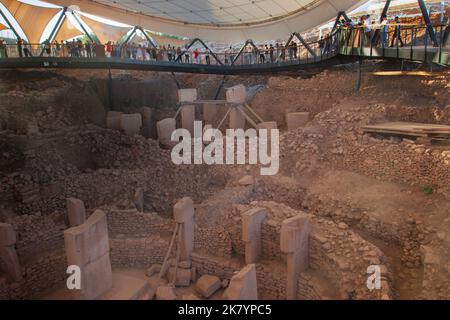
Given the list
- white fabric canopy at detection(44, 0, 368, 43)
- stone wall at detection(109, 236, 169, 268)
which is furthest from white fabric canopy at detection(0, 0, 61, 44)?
stone wall at detection(109, 236, 169, 268)

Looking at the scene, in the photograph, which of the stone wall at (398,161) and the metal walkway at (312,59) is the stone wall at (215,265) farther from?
the metal walkway at (312,59)

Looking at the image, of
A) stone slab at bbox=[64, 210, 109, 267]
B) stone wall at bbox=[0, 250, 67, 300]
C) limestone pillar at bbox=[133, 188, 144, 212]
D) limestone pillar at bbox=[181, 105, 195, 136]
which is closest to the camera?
stone slab at bbox=[64, 210, 109, 267]

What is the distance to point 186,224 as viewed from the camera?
9.32m

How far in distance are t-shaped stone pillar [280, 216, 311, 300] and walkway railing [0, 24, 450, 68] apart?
4.95m

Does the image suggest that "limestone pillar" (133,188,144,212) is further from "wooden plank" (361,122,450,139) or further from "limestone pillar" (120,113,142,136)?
"wooden plank" (361,122,450,139)

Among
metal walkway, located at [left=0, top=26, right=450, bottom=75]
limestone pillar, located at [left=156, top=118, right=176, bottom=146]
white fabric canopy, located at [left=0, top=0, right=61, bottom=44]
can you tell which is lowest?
limestone pillar, located at [left=156, top=118, right=176, bottom=146]

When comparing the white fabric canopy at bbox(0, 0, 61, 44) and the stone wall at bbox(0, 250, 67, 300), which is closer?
the stone wall at bbox(0, 250, 67, 300)

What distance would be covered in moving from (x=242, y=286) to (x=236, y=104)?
1171cm

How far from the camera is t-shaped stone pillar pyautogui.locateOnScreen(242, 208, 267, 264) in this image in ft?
28.0

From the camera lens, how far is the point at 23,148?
12.8 metres

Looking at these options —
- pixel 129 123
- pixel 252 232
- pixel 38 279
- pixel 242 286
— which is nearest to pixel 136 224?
pixel 38 279

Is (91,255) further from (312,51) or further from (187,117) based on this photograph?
(312,51)

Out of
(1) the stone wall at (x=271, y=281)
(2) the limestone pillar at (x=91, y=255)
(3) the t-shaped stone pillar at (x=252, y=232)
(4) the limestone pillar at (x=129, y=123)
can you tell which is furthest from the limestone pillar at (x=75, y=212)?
(4) the limestone pillar at (x=129, y=123)
